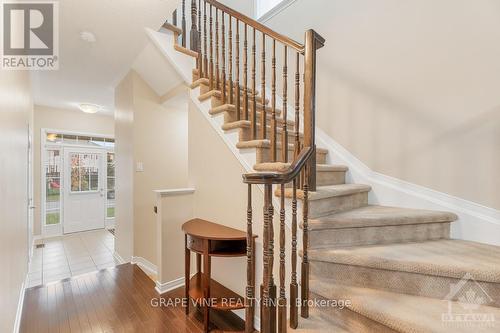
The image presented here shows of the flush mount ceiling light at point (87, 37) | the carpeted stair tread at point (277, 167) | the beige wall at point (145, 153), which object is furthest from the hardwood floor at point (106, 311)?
the flush mount ceiling light at point (87, 37)

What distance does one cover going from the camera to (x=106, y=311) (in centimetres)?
220

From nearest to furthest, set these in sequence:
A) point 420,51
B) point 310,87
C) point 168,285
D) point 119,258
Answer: point 310,87 → point 420,51 → point 168,285 → point 119,258

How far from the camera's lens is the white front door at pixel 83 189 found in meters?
5.38

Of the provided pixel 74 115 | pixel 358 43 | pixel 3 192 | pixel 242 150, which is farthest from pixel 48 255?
pixel 358 43

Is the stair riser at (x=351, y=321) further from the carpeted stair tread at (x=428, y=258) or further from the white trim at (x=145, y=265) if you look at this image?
the white trim at (x=145, y=265)

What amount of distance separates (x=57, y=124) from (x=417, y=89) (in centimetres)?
659

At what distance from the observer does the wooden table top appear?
1.84 m

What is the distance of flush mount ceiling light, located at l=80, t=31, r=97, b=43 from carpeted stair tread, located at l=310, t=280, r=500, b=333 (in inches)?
126

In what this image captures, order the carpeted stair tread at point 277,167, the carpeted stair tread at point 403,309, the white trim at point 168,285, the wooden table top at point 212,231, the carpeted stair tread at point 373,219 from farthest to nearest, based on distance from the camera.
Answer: the white trim at point 168,285, the wooden table top at point 212,231, the carpeted stair tread at point 277,167, the carpeted stair tread at point 373,219, the carpeted stair tread at point 403,309

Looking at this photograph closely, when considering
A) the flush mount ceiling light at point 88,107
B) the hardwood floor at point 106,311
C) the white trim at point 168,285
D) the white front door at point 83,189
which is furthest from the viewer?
the white front door at point 83,189

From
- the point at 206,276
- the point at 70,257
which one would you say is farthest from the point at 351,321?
the point at 70,257

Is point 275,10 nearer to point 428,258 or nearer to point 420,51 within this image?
point 420,51

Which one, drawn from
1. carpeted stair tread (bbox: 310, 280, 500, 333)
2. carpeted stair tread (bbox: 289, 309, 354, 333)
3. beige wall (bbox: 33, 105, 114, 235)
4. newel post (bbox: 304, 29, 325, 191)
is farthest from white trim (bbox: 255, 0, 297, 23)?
beige wall (bbox: 33, 105, 114, 235)

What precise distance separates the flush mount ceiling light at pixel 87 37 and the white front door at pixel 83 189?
3.80 m
